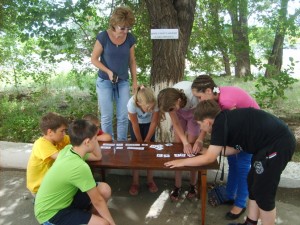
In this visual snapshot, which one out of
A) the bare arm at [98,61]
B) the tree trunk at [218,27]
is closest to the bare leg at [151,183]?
the bare arm at [98,61]

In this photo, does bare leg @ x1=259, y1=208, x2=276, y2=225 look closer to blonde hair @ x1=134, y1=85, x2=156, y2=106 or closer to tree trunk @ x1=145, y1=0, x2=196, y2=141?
blonde hair @ x1=134, y1=85, x2=156, y2=106

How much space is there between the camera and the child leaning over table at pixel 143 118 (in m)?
3.02

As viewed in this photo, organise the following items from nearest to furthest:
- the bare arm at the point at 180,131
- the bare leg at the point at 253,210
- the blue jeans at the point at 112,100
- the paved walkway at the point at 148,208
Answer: the bare leg at the point at 253,210
the paved walkway at the point at 148,208
the bare arm at the point at 180,131
the blue jeans at the point at 112,100

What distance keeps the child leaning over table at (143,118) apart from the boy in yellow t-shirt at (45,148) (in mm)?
715

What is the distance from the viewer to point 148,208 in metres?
Answer: 3.19

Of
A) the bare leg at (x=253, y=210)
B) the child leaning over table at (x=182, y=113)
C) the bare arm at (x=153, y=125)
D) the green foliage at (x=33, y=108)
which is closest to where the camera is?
the bare leg at (x=253, y=210)

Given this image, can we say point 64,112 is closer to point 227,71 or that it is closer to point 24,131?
point 24,131

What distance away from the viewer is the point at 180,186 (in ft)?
11.3

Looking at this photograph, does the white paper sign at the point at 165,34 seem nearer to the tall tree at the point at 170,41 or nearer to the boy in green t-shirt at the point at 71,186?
the tall tree at the point at 170,41

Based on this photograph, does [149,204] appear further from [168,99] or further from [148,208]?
[168,99]

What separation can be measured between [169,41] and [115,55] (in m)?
0.75

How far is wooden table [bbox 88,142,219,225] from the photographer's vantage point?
2.69 m

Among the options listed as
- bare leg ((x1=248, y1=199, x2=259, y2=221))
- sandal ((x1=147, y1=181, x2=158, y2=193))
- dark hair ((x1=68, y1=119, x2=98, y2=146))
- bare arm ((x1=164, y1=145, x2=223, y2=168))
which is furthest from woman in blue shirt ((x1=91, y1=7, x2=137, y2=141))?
bare leg ((x1=248, y1=199, x2=259, y2=221))

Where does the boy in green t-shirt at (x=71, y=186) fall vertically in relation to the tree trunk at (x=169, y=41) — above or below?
below
